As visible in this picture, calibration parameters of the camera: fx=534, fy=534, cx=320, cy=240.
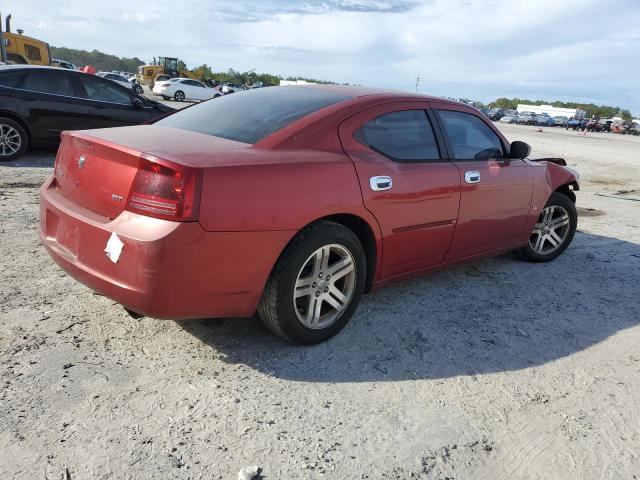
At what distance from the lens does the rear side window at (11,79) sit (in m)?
8.01

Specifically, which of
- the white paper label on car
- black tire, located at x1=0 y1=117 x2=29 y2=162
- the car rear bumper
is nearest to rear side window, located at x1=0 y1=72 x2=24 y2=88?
black tire, located at x1=0 y1=117 x2=29 y2=162

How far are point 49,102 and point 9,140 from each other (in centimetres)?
85

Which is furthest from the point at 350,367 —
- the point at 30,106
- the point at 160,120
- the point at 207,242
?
the point at 30,106

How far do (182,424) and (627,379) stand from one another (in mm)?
2543

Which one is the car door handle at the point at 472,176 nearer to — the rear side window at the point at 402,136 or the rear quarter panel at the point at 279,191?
the rear side window at the point at 402,136

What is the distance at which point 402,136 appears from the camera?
3621 millimetres

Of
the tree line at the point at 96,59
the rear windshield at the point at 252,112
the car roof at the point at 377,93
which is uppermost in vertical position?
the car roof at the point at 377,93

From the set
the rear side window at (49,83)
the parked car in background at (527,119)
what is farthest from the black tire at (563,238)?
the parked car in background at (527,119)

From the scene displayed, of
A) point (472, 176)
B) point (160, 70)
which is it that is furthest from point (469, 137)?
point (160, 70)

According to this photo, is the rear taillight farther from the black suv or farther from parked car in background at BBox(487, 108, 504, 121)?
parked car in background at BBox(487, 108, 504, 121)

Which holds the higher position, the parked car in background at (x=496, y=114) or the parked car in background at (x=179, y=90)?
the parked car in background at (x=179, y=90)

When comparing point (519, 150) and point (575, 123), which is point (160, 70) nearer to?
point (575, 123)

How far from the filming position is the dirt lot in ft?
7.43

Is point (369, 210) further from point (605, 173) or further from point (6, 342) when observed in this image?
point (605, 173)
